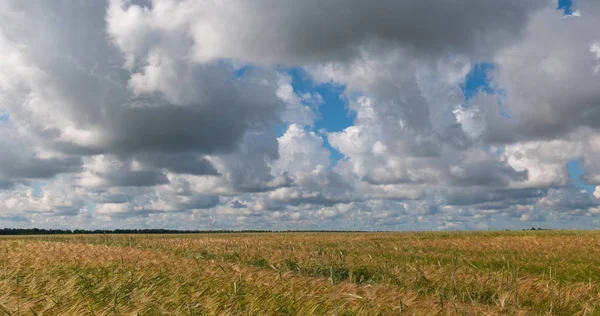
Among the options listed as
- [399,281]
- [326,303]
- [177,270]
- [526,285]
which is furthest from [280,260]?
[326,303]

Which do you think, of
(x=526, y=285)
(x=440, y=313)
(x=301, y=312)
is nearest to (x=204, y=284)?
(x=301, y=312)

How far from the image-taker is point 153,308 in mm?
→ 4980

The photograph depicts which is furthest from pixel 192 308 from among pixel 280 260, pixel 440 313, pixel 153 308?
pixel 280 260

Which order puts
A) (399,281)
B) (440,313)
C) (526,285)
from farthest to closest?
(399,281) → (526,285) → (440,313)

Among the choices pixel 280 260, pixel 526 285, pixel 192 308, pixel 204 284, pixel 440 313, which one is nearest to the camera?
pixel 192 308

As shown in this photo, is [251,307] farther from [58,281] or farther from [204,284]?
[58,281]

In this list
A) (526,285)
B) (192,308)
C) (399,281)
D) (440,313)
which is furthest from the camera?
(399,281)

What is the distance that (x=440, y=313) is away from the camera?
5211 mm

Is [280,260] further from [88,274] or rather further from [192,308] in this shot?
[192,308]

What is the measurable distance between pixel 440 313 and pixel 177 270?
475 centimetres

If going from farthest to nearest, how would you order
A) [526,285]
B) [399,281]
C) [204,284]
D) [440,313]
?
[399,281] < [526,285] < [204,284] < [440,313]

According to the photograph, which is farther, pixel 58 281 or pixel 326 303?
pixel 58 281

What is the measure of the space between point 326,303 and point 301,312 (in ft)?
1.60

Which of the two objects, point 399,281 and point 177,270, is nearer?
point 177,270
